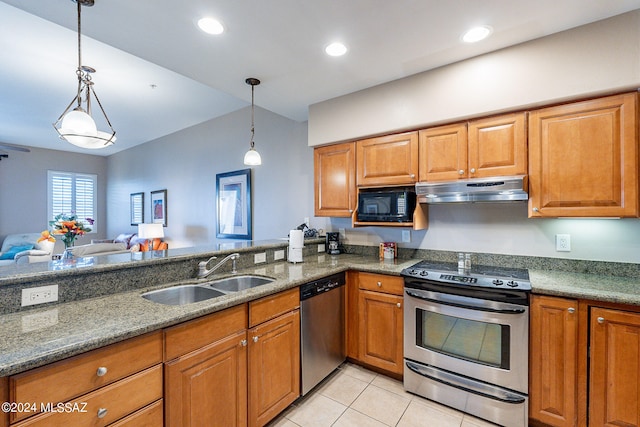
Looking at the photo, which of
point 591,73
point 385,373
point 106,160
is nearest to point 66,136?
point 385,373

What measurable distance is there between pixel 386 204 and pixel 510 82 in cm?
125

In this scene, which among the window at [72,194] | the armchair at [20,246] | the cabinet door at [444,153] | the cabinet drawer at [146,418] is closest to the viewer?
the cabinet drawer at [146,418]

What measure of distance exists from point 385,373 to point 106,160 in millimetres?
8383

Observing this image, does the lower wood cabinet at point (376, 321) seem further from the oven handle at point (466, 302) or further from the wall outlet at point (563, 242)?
the wall outlet at point (563, 242)

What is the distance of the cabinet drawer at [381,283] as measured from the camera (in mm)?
2262

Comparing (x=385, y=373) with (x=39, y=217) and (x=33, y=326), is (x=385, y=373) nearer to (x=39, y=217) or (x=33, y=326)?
(x=33, y=326)

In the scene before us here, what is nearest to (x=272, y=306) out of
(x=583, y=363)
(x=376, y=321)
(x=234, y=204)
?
(x=376, y=321)

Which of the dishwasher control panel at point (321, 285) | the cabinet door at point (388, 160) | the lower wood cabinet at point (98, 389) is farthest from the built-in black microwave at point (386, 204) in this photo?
the lower wood cabinet at point (98, 389)

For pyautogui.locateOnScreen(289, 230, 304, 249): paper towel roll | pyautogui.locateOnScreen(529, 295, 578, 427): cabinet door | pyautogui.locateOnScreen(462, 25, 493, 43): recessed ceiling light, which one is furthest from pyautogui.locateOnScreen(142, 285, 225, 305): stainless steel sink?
pyautogui.locateOnScreen(462, 25, 493, 43): recessed ceiling light

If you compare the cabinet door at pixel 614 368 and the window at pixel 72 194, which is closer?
the cabinet door at pixel 614 368

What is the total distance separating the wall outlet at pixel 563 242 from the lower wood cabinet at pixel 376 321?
1194mm

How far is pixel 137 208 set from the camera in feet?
20.9

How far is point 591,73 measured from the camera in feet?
5.78

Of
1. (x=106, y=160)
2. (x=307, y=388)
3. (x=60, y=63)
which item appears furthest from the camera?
(x=106, y=160)
